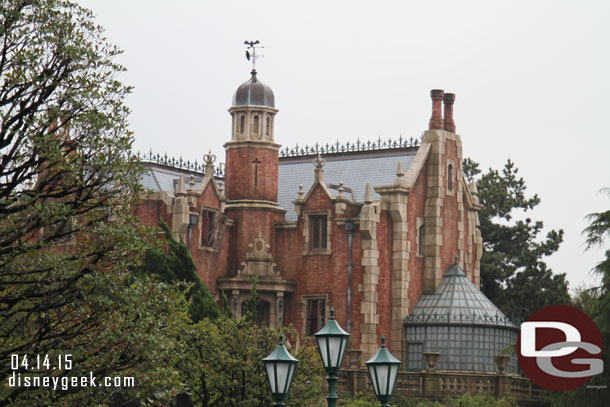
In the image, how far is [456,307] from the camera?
4794 cm

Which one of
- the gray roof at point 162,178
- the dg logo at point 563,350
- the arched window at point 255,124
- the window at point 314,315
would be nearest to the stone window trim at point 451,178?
the window at point 314,315

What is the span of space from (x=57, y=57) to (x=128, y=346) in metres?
5.01

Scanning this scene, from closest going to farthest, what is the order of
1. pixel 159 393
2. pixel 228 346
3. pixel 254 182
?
pixel 159 393
pixel 228 346
pixel 254 182

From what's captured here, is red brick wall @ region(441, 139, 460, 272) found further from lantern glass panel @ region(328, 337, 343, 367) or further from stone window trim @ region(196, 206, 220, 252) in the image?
lantern glass panel @ region(328, 337, 343, 367)

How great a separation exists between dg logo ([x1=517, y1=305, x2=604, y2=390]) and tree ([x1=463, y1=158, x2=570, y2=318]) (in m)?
17.4

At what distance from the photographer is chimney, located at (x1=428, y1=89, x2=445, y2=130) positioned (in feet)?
168

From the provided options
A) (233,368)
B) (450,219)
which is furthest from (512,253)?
(233,368)

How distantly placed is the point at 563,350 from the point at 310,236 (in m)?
15.8

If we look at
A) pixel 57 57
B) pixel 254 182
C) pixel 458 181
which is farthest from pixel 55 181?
pixel 458 181

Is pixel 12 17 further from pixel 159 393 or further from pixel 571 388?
pixel 571 388

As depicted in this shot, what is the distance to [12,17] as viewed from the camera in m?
20.9

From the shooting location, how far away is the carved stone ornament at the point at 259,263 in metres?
49.1

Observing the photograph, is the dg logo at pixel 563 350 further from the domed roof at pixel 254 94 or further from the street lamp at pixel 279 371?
the street lamp at pixel 279 371

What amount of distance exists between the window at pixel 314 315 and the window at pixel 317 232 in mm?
2139
